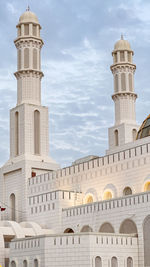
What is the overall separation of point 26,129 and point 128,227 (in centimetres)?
2035

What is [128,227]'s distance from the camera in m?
44.3

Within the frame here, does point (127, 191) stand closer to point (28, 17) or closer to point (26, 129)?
point (26, 129)

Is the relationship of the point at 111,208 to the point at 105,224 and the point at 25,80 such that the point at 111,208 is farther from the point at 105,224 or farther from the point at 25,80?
the point at 25,80

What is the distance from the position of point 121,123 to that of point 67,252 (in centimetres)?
3234

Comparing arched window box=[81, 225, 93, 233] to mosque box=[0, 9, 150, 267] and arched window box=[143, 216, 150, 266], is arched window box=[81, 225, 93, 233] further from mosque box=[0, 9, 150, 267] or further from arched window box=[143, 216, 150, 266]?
arched window box=[143, 216, 150, 266]

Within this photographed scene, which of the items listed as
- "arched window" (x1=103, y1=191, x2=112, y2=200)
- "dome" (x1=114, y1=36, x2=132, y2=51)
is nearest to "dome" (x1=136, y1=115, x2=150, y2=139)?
"arched window" (x1=103, y1=191, x2=112, y2=200)

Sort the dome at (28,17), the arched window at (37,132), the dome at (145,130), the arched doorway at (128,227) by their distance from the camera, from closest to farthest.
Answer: the arched doorway at (128,227) → the dome at (145,130) → the arched window at (37,132) → the dome at (28,17)

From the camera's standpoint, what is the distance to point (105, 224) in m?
46.6

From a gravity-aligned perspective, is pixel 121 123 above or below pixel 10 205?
above

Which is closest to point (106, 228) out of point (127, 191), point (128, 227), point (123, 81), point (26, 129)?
point (128, 227)

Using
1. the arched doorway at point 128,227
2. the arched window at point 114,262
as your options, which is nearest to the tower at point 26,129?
the arched doorway at point 128,227

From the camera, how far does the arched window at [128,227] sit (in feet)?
144

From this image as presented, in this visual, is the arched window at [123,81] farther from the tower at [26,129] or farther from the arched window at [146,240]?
the arched window at [146,240]

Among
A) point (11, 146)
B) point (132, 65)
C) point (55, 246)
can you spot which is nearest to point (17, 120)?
point (11, 146)
